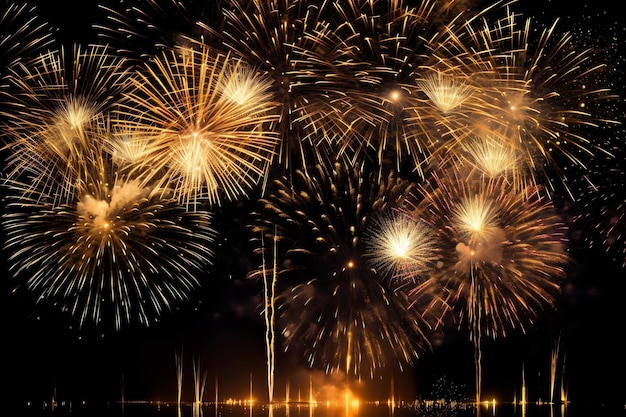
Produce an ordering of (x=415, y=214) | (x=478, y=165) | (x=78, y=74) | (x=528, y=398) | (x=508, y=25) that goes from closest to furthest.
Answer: (x=508, y=25)
(x=78, y=74)
(x=478, y=165)
(x=415, y=214)
(x=528, y=398)

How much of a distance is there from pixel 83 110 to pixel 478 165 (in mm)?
9446

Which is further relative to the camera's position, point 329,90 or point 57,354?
point 57,354

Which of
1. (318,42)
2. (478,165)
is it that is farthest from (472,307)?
(318,42)

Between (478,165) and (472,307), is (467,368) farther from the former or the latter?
(478,165)

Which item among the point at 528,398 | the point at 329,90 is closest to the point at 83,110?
the point at 329,90

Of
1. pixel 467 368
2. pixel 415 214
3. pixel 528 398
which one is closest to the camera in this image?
pixel 415 214

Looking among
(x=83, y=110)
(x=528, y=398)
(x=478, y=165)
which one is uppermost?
(x=83, y=110)

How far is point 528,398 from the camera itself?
334 feet

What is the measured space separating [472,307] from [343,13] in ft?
34.5

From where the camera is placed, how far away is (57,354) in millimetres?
65375

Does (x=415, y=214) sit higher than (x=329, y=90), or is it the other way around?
(x=329, y=90)

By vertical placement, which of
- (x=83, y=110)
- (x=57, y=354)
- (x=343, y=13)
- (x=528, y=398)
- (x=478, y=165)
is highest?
(x=343, y=13)

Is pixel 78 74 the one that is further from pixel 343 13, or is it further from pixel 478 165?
pixel 478 165

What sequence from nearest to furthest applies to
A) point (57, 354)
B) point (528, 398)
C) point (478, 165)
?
1. point (478, 165)
2. point (57, 354)
3. point (528, 398)
